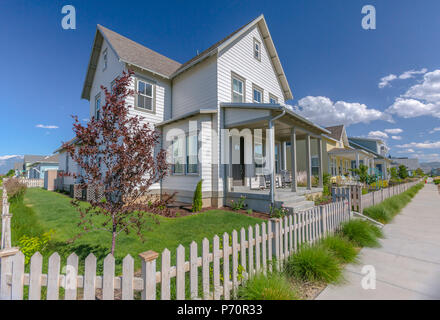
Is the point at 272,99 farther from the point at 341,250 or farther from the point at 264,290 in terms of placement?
the point at 264,290

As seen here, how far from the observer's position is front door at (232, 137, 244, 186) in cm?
1038

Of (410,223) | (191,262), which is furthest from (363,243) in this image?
(191,262)

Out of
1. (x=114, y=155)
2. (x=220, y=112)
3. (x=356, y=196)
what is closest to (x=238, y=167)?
(x=220, y=112)

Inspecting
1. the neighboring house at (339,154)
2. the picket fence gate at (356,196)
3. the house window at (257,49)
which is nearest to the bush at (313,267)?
the picket fence gate at (356,196)

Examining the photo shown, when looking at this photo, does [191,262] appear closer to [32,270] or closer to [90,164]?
[32,270]

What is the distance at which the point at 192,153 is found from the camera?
9430 millimetres

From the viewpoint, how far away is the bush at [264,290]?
2.40 metres

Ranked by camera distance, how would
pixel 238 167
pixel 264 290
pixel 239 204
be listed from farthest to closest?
1. pixel 238 167
2. pixel 239 204
3. pixel 264 290

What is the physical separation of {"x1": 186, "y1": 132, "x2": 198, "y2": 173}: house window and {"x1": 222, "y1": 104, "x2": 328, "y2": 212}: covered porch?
4.61 feet

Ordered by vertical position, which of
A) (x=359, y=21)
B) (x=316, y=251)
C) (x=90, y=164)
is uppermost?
(x=359, y=21)

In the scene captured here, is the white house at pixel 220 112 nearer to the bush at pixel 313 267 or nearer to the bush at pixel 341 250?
the bush at pixel 341 250

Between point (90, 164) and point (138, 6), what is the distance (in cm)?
1079

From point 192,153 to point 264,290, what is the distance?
749 centimetres

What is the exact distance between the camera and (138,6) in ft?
33.6
